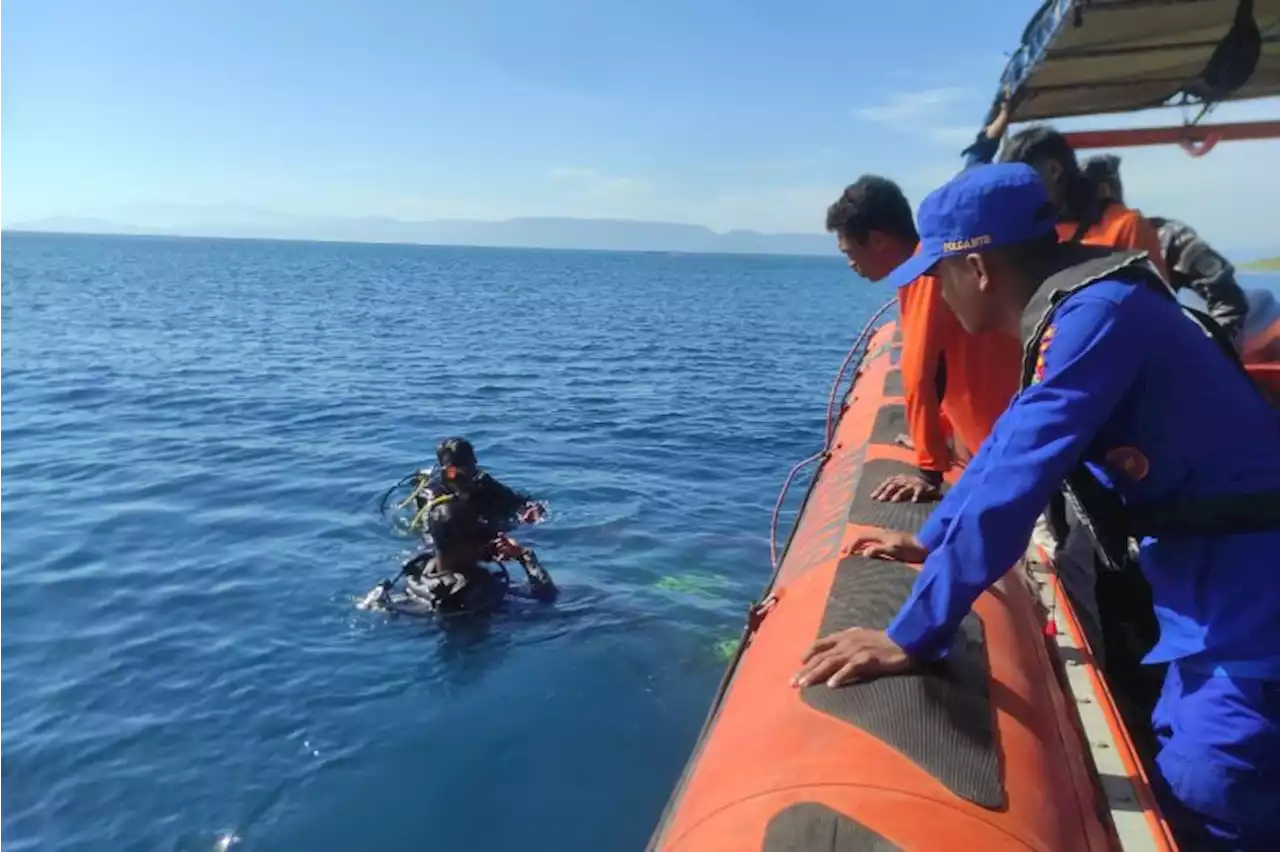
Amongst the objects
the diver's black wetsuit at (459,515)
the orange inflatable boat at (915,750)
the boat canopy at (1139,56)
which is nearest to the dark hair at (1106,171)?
the boat canopy at (1139,56)

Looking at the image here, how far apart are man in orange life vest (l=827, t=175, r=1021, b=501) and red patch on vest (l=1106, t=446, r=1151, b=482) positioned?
194cm

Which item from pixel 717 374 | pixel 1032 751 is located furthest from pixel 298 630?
pixel 717 374

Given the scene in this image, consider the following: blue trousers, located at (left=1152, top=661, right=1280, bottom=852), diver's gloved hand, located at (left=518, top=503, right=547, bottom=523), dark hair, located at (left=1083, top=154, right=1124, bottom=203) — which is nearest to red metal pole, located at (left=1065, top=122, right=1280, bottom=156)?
dark hair, located at (left=1083, top=154, right=1124, bottom=203)

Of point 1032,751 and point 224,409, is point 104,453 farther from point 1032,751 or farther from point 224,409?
point 1032,751

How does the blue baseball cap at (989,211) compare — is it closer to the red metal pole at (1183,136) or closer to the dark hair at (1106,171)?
the dark hair at (1106,171)

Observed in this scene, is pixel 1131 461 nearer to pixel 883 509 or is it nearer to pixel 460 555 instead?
pixel 883 509

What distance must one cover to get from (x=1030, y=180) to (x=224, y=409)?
1655cm

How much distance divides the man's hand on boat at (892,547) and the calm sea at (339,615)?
257 centimetres

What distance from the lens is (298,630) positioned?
763 cm

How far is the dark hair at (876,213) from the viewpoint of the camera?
14.2 ft

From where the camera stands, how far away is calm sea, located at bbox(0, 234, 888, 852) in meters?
5.46

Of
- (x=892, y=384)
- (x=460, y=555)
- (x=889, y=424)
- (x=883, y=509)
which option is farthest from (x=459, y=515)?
(x=883, y=509)

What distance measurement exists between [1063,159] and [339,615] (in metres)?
6.09

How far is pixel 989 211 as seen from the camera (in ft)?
7.64
